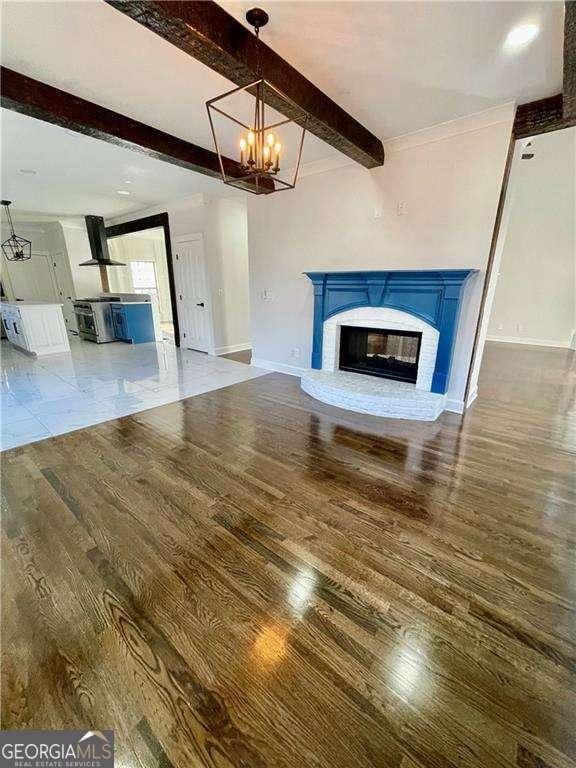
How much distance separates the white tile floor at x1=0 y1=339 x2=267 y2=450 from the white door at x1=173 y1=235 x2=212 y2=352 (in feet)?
1.27

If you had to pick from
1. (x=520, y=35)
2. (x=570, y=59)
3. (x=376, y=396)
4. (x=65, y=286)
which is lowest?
(x=376, y=396)

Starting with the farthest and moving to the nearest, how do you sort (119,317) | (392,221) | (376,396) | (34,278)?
(34,278) → (119,317) → (392,221) → (376,396)

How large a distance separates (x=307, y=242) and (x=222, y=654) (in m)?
4.33

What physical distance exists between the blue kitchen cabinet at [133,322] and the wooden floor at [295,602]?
491 cm

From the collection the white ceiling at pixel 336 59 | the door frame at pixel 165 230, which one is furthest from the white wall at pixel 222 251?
the white ceiling at pixel 336 59

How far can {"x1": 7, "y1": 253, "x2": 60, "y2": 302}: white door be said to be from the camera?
28.1 ft

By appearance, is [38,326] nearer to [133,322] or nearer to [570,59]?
[133,322]

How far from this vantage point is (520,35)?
1.93m

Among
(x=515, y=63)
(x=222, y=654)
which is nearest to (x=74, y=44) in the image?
(x=515, y=63)

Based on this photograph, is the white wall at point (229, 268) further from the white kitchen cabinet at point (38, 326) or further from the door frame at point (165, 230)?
the white kitchen cabinet at point (38, 326)

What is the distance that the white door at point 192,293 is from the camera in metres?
5.86

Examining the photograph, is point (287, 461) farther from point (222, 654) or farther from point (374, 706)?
point (374, 706)

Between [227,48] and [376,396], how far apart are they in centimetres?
293

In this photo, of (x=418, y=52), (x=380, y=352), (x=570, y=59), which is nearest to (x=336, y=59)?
(x=418, y=52)
